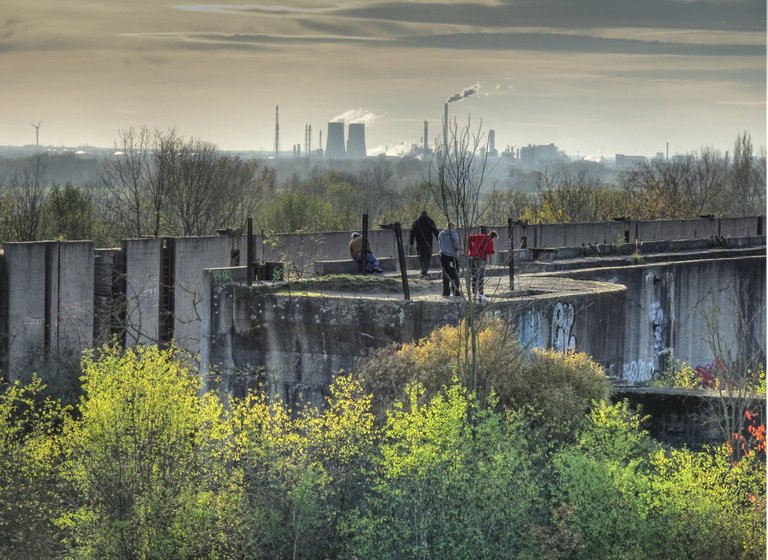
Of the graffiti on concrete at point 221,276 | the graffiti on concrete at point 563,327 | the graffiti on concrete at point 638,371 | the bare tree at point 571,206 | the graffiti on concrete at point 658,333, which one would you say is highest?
the bare tree at point 571,206

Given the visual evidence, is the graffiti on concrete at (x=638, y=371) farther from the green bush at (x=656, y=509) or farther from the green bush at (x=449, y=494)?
the green bush at (x=449, y=494)

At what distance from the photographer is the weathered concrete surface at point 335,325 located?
22.1 m

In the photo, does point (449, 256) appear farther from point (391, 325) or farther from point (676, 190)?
point (676, 190)

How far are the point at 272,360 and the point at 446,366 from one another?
15.1 feet

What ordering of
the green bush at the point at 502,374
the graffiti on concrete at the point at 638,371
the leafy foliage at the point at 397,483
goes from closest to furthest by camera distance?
the leafy foliage at the point at 397,483
the green bush at the point at 502,374
the graffiti on concrete at the point at 638,371

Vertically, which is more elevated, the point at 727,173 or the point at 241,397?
the point at 727,173

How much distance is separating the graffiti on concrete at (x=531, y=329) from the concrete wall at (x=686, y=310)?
4.25m

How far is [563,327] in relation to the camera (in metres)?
23.3

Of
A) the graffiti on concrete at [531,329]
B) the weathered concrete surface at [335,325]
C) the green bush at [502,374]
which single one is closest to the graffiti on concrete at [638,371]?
the weathered concrete surface at [335,325]

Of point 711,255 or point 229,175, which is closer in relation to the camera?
point 711,255

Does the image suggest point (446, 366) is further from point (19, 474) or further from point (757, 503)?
point (19, 474)

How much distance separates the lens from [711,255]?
4153 cm

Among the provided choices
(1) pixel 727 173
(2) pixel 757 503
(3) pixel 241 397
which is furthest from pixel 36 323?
(1) pixel 727 173

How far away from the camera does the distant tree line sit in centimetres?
5500
